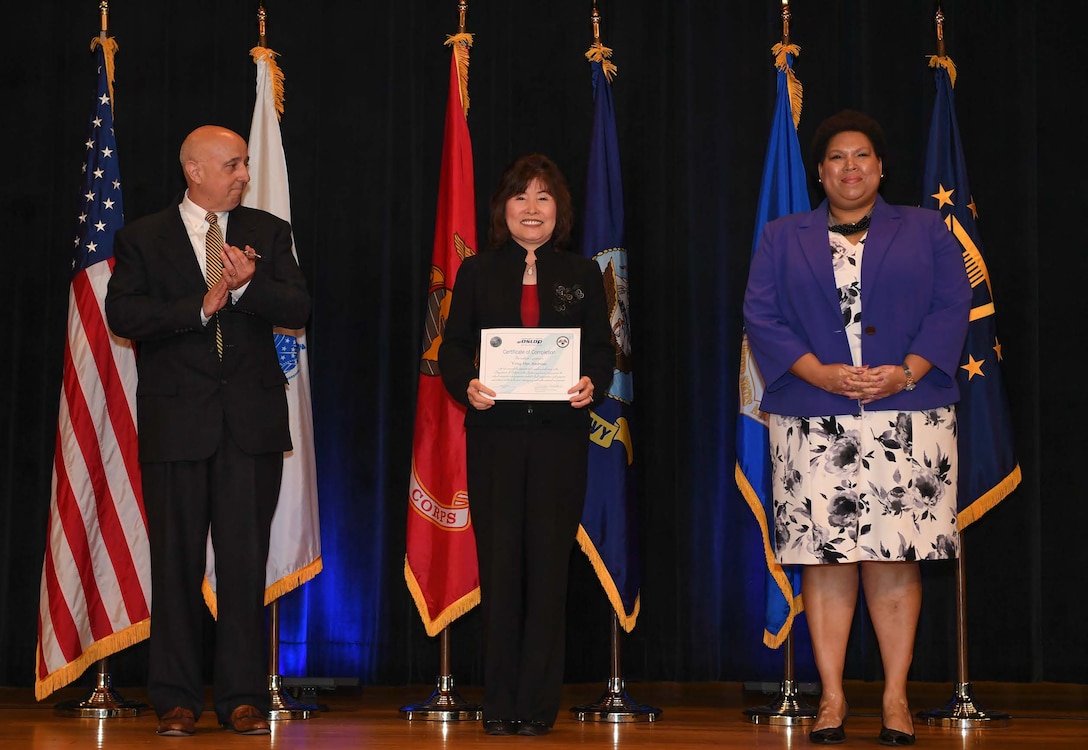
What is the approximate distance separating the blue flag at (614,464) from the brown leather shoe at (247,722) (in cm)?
132

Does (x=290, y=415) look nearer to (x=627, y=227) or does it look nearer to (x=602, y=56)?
(x=627, y=227)

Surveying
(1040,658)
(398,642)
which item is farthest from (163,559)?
(1040,658)

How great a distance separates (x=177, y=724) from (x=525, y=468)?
1.19 m

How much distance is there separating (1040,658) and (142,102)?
14.1 feet

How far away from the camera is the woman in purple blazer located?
10.6 ft

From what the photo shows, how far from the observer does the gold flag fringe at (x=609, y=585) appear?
13.9 feet

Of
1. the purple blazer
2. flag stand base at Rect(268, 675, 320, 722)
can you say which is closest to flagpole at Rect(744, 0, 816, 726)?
the purple blazer

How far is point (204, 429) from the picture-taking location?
11.2 ft

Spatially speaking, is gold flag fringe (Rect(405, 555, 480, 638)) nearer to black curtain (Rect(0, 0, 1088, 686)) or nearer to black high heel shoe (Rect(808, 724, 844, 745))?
black curtain (Rect(0, 0, 1088, 686))

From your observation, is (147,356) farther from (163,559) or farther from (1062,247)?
(1062,247)

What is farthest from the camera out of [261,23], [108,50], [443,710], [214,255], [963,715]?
[261,23]

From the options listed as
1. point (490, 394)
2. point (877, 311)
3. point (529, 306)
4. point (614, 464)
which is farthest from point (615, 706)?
point (877, 311)

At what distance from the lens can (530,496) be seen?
3469 millimetres

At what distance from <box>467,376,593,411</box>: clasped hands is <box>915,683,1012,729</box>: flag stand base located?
167cm
